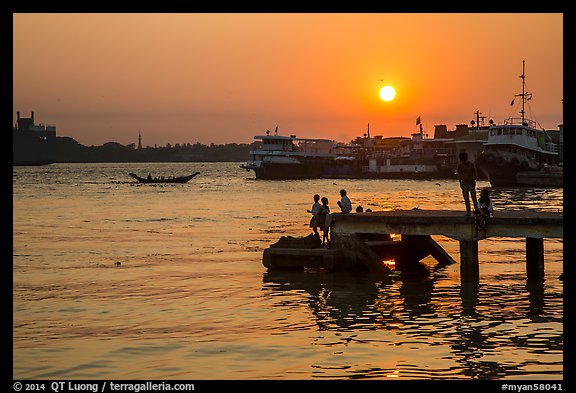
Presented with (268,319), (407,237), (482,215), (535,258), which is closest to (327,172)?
(407,237)

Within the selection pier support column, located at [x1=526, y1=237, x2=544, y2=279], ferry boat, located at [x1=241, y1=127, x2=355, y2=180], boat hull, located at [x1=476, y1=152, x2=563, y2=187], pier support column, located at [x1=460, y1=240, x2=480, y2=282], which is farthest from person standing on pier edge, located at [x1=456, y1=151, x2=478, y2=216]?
ferry boat, located at [x1=241, y1=127, x2=355, y2=180]

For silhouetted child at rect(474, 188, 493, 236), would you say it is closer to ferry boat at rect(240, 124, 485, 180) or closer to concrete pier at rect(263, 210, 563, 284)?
concrete pier at rect(263, 210, 563, 284)

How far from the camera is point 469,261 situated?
81.4 feet

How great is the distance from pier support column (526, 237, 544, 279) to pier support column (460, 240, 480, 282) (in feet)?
6.52

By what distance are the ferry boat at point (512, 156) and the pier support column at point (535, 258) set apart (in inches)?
3171

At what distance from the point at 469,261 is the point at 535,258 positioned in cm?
236

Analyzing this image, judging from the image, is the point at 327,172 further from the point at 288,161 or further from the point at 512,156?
the point at 512,156

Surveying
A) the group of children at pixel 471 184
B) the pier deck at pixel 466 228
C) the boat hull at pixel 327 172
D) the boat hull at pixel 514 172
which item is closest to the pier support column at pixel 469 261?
the pier deck at pixel 466 228

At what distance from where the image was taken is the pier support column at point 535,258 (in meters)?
25.8

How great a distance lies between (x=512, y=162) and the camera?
104562 millimetres

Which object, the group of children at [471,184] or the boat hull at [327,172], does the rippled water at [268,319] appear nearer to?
the group of children at [471,184]
